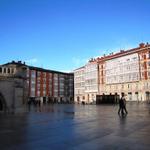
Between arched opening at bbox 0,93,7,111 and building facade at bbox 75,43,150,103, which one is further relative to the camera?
building facade at bbox 75,43,150,103

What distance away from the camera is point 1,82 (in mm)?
21422

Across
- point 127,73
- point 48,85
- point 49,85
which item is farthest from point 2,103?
point 49,85

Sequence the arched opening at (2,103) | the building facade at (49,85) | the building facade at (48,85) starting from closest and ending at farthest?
1. the arched opening at (2,103)
2. the building facade at (48,85)
3. the building facade at (49,85)

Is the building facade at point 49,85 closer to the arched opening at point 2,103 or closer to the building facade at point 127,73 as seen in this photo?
the building facade at point 127,73

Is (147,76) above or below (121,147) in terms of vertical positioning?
above

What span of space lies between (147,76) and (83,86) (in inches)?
1820

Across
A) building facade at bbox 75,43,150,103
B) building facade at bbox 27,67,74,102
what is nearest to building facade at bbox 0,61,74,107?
building facade at bbox 27,67,74,102

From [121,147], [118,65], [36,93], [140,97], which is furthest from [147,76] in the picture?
[121,147]

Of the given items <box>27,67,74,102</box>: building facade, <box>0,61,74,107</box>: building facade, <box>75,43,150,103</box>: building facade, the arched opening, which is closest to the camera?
the arched opening

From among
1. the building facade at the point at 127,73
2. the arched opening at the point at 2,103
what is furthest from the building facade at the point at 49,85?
the arched opening at the point at 2,103

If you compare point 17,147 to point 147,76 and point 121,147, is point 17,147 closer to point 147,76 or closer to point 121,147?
point 121,147

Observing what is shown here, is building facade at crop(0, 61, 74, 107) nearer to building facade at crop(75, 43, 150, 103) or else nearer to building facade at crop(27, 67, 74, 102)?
building facade at crop(27, 67, 74, 102)

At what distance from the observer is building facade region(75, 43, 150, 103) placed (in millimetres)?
87375

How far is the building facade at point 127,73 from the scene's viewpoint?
3440 inches
